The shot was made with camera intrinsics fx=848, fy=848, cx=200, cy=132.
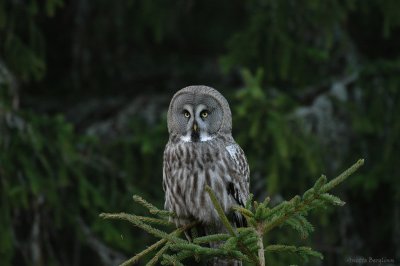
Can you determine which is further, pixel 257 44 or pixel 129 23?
pixel 129 23

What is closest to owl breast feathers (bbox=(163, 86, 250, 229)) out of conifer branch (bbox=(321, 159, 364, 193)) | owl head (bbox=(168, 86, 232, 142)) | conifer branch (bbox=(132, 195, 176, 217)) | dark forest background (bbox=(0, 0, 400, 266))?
owl head (bbox=(168, 86, 232, 142))

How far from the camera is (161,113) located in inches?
287

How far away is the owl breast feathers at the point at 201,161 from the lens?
4.35m

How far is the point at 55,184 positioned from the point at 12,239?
0.53m

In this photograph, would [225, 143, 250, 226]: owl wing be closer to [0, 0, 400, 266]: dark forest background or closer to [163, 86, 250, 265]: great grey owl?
[163, 86, 250, 265]: great grey owl

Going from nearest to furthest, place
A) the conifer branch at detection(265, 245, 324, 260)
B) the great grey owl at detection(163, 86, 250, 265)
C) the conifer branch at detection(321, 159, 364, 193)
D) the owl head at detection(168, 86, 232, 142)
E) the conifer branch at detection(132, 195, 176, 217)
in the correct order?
the conifer branch at detection(321, 159, 364, 193) → the conifer branch at detection(265, 245, 324, 260) → the conifer branch at detection(132, 195, 176, 217) → the great grey owl at detection(163, 86, 250, 265) → the owl head at detection(168, 86, 232, 142)

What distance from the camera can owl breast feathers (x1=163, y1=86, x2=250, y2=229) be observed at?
435cm

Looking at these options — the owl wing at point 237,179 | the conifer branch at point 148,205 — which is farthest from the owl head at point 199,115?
the conifer branch at point 148,205

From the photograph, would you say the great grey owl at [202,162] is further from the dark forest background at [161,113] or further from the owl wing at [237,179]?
the dark forest background at [161,113]

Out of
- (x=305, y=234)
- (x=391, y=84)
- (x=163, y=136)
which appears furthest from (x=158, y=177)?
(x=305, y=234)

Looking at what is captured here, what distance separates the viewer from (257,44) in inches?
274

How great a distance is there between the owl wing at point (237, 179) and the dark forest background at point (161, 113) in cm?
160

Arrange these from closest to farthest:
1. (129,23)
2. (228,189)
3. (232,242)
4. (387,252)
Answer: (232,242) < (228,189) < (387,252) < (129,23)

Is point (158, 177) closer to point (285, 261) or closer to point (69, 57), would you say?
point (285, 261)
